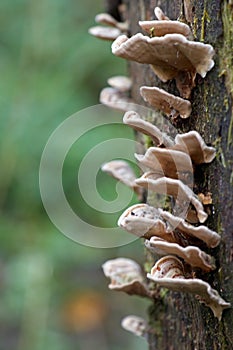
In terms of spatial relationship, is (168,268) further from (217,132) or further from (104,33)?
(104,33)

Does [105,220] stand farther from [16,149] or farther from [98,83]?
[98,83]

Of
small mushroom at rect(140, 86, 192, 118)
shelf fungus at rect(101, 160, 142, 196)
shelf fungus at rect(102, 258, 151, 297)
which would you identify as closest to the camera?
small mushroom at rect(140, 86, 192, 118)

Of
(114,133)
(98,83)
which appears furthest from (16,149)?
(98,83)

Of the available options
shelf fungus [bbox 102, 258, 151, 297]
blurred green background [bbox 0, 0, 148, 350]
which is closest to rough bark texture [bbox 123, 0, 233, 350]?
shelf fungus [bbox 102, 258, 151, 297]

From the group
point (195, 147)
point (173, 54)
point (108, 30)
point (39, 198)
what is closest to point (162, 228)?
point (195, 147)

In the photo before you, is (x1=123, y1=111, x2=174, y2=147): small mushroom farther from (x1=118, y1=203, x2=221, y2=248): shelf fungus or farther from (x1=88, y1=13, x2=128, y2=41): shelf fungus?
(x1=88, y1=13, x2=128, y2=41): shelf fungus
